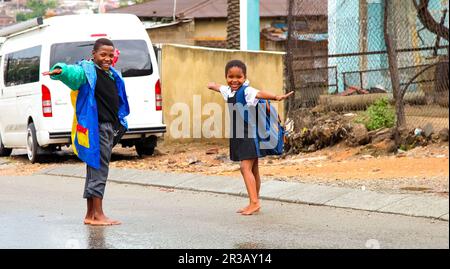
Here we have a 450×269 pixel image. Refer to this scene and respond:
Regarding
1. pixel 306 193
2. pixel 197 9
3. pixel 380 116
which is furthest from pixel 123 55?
pixel 197 9

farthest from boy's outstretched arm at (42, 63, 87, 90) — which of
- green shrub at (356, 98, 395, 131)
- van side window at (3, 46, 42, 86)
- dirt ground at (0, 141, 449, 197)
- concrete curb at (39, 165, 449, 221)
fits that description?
van side window at (3, 46, 42, 86)

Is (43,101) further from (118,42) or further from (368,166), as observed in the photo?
(368,166)

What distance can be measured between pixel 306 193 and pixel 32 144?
725cm

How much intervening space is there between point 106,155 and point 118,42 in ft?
24.4

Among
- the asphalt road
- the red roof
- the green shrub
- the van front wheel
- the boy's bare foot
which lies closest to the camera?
the asphalt road

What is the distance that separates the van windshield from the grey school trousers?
23.2 feet

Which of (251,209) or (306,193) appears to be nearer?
(251,209)

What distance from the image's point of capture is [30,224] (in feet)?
33.5

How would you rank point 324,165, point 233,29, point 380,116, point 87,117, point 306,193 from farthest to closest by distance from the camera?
1. point 233,29
2. point 380,116
3. point 324,165
4. point 306,193
5. point 87,117

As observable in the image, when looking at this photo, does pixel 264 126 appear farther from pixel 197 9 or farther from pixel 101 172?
pixel 197 9

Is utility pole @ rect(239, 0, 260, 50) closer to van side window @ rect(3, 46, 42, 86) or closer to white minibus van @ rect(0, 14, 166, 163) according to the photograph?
white minibus van @ rect(0, 14, 166, 163)

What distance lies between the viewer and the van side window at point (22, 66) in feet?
58.2

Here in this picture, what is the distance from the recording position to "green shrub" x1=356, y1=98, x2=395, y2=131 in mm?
15703

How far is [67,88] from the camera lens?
17.1 meters
